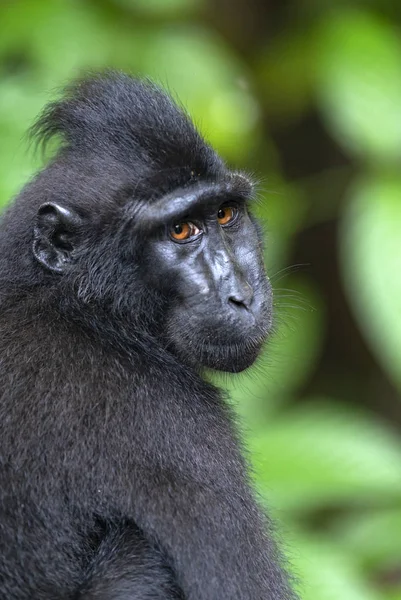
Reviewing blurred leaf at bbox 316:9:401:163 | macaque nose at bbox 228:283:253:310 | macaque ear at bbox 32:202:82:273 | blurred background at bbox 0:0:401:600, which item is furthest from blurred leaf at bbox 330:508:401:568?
macaque ear at bbox 32:202:82:273

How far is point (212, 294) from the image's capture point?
14.3ft

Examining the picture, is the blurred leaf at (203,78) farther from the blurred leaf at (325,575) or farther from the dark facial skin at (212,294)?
the blurred leaf at (325,575)

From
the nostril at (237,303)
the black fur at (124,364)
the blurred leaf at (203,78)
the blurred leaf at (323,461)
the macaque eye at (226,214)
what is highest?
the blurred leaf at (203,78)

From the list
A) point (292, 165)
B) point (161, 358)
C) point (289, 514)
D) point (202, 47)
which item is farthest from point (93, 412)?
point (292, 165)

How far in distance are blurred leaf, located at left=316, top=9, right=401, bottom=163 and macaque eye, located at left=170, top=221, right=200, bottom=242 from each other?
8.87 ft

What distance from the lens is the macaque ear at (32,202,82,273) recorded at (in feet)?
14.1

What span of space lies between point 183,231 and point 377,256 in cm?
209

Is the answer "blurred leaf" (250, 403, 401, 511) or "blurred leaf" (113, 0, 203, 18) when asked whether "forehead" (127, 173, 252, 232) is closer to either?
"blurred leaf" (250, 403, 401, 511)

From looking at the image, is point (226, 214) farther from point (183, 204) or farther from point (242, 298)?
point (242, 298)

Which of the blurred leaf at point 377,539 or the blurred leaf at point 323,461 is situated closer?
the blurred leaf at point 323,461

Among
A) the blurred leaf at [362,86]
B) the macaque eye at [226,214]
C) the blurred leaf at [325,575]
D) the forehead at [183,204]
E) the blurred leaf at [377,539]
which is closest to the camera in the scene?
the forehead at [183,204]

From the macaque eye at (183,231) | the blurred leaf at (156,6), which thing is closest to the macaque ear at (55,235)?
the macaque eye at (183,231)

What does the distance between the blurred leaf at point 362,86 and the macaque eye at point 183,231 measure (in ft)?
8.87

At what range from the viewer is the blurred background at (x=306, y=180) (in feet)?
19.9
